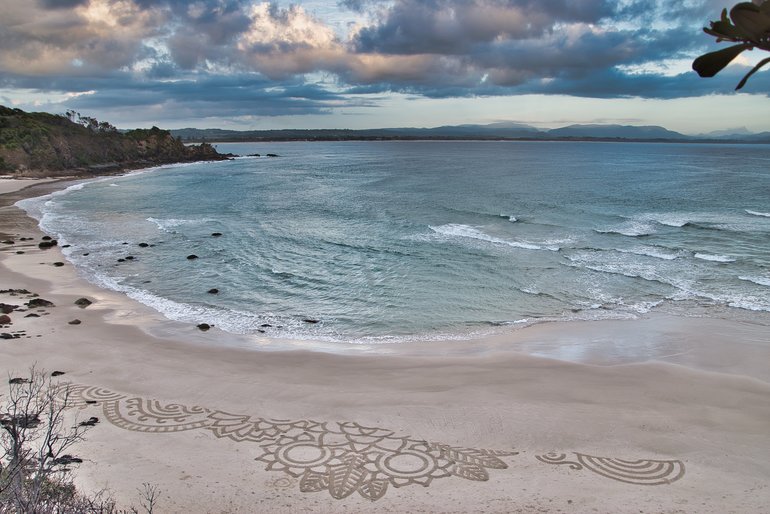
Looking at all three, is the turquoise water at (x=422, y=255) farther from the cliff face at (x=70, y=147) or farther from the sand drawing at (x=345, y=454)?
the cliff face at (x=70, y=147)

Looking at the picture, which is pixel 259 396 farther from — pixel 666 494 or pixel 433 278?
pixel 433 278

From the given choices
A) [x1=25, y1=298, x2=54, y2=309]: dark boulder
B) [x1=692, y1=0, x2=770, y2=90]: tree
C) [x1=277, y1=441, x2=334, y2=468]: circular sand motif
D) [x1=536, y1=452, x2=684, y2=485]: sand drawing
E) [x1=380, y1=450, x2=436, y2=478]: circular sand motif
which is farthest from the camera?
[x1=25, y1=298, x2=54, y2=309]: dark boulder

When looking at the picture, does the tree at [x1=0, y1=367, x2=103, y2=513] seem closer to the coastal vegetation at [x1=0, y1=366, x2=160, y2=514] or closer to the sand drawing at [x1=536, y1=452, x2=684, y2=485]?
the coastal vegetation at [x1=0, y1=366, x2=160, y2=514]

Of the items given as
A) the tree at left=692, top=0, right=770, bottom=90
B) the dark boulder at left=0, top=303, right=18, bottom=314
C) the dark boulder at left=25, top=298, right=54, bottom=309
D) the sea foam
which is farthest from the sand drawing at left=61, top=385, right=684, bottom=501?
the sea foam

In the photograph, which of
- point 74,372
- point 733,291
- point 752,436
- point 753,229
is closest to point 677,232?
point 753,229

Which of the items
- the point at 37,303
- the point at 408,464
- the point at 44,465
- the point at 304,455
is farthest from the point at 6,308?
the point at 408,464

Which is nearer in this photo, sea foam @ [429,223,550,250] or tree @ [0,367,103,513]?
tree @ [0,367,103,513]
